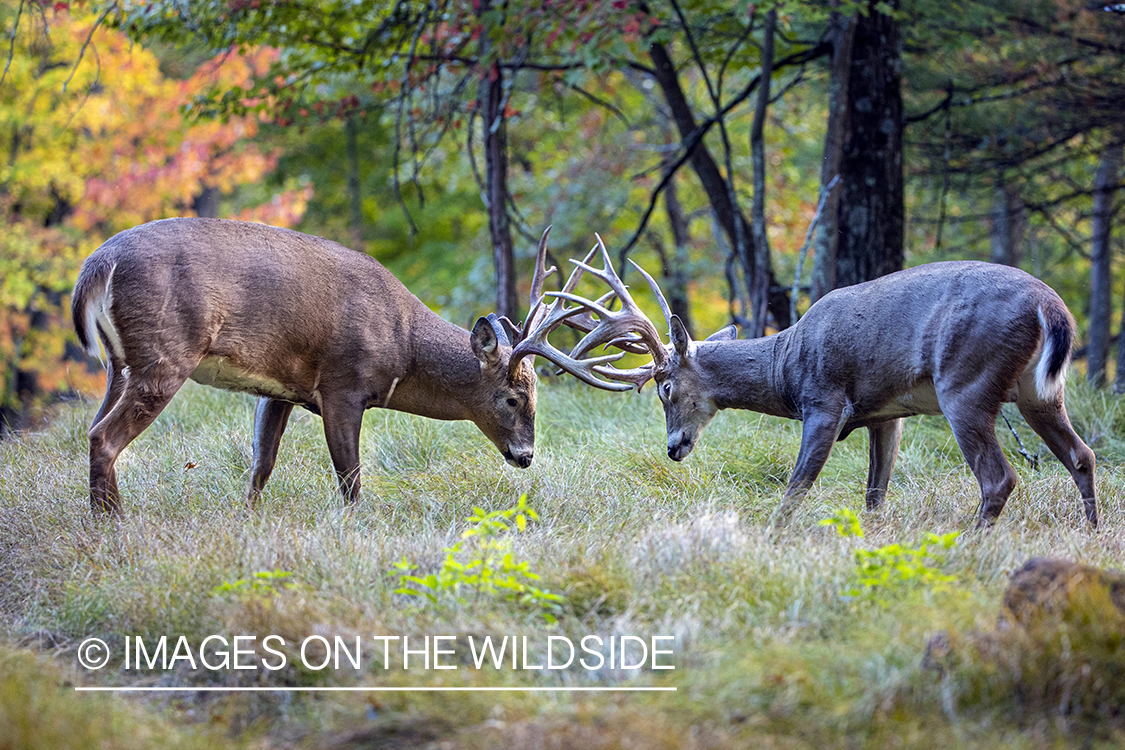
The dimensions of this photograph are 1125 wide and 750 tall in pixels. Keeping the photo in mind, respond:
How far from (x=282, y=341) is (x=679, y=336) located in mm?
2273

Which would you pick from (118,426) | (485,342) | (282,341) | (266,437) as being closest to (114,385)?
(118,426)

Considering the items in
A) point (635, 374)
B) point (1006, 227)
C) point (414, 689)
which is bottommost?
point (414, 689)

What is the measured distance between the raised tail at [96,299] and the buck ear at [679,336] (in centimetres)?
300

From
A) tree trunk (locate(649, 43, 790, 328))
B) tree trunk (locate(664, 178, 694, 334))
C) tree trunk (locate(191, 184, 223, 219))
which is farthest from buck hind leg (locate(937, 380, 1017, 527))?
tree trunk (locate(191, 184, 223, 219))

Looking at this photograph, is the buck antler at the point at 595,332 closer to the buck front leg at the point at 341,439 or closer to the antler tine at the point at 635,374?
the antler tine at the point at 635,374

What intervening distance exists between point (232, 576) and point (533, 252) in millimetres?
9692

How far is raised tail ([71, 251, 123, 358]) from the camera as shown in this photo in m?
5.09

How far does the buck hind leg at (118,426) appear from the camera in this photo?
5172 millimetres

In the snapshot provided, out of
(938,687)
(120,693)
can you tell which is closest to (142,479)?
(120,693)

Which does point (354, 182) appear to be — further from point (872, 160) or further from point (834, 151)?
point (872, 160)

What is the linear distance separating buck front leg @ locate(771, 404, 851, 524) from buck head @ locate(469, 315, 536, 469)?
1634 millimetres

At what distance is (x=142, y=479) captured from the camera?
245 inches

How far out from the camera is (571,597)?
160 inches

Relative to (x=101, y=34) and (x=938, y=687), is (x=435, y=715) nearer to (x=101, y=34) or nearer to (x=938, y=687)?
(x=938, y=687)
